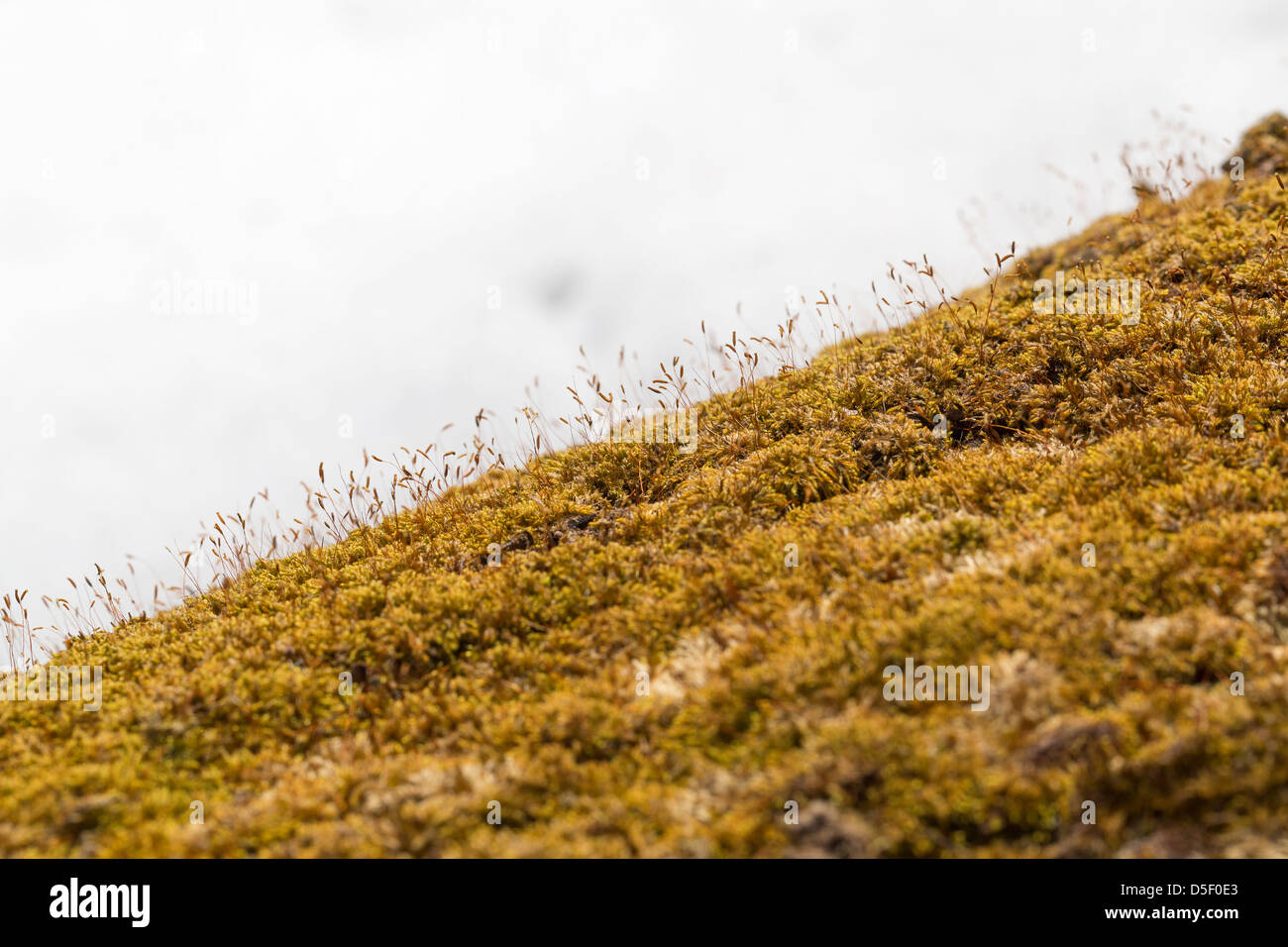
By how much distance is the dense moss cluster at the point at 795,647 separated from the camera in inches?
159

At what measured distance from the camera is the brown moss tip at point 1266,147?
1188 centimetres

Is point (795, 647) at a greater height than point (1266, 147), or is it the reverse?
point (1266, 147)

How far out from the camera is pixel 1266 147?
12.4m

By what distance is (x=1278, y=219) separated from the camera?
31.7 feet

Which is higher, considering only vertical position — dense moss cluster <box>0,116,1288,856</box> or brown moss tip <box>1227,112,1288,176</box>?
brown moss tip <box>1227,112,1288,176</box>

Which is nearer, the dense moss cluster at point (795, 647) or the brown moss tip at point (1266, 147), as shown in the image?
the dense moss cluster at point (795, 647)

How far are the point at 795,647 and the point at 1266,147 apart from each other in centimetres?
1325

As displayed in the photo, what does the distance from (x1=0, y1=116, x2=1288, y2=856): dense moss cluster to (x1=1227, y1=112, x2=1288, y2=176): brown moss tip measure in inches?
188

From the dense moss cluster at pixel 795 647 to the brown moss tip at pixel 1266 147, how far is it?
477 cm

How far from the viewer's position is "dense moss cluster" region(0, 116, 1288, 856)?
405 cm

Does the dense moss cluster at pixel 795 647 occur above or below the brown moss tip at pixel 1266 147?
below
